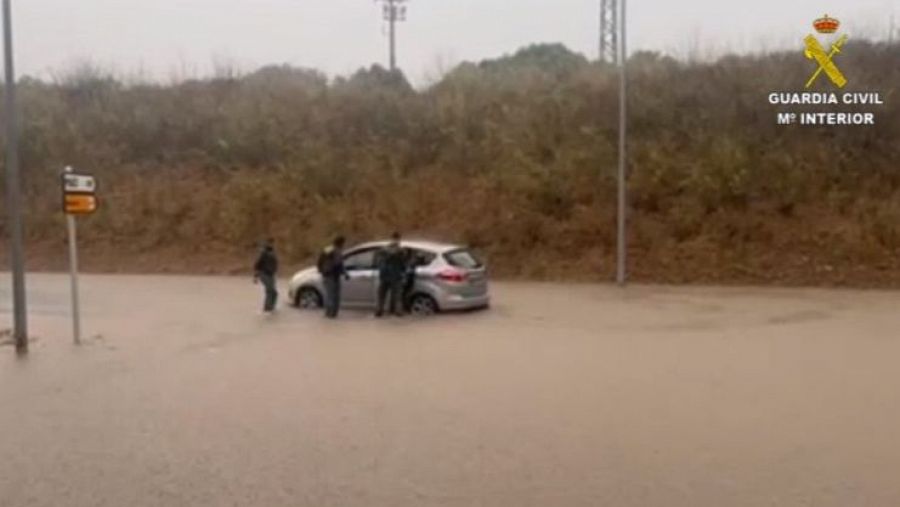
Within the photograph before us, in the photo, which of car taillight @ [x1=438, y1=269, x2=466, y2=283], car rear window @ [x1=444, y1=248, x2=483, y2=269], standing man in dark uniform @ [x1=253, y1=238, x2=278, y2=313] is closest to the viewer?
car taillight @ [x1=438, y1=269, x2=466, y2=283]

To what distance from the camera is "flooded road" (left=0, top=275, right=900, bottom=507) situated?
227 inches

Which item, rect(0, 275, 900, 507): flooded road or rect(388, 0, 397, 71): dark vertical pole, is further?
rect(388, 0, 397, 71): dark vertical pole

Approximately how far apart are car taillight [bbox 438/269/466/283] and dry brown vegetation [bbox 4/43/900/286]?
8979mm

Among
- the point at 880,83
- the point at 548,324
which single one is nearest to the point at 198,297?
the point at 548,324

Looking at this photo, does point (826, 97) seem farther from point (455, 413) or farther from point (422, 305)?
point (455, 413)

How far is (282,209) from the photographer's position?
31344 mm

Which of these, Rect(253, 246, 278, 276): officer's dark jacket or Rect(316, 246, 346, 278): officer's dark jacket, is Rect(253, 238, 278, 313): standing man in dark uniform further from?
Rect(316, 246, 346, 278): officer's dark jacket

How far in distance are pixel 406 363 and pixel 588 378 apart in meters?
2.43

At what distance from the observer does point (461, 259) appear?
17.0 meters

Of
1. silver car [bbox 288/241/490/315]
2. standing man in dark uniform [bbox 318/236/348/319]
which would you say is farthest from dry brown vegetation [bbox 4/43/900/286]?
standing man in dark uniform [bbox 318/236/348/319]

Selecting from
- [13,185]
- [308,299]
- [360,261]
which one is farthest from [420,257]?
[13,185]

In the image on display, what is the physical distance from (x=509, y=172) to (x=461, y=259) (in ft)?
42.3

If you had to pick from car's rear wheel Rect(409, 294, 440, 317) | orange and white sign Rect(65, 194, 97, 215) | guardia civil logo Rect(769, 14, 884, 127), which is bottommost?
car's rear wheel Rect(409, 294, 440, 317)

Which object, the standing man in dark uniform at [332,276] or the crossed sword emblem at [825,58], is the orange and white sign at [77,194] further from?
the crossed sword emblem at [825,58]
